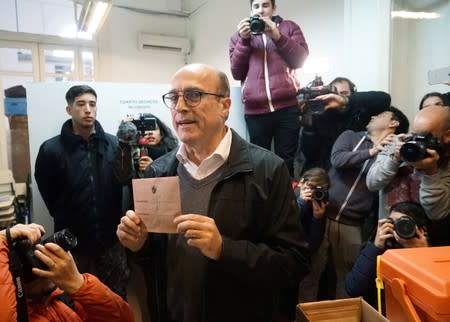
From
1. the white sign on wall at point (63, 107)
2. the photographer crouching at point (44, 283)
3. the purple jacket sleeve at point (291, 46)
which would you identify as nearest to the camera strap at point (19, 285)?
the photographer crouching at point (44, 283)

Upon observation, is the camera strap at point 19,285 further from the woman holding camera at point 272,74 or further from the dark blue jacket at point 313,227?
the woman holding camera at point 272,74

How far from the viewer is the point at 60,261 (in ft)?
3.27

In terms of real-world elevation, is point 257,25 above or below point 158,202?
above

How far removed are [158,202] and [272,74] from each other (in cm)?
147

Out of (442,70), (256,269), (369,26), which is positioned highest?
(369,26)

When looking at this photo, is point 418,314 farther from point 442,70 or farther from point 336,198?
point 336,198

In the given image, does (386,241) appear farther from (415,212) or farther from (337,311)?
(337,311)

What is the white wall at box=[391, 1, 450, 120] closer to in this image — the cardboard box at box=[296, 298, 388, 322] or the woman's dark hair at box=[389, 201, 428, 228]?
the woman's dark hair at box=[389, 201, 428, 228]

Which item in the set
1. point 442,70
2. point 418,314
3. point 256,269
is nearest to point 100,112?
point 256,269

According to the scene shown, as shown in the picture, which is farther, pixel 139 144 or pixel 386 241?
pixel 139 144

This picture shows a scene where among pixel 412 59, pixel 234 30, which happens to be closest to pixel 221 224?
pixel 412 59

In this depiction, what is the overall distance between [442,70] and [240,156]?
86cm

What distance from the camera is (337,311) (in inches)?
36.4

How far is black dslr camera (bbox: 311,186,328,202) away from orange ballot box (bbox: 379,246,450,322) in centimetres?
105
